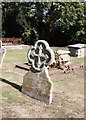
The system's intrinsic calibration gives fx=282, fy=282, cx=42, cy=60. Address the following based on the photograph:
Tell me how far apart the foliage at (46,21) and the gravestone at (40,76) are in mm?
16993

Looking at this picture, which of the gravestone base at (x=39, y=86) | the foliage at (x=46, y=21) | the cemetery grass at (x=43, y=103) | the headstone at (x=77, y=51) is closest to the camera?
the cemetery grass at (x=43, y=103)

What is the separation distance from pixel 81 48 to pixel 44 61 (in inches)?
403

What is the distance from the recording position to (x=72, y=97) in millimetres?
8086

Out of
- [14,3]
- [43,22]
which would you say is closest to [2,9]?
[14,3]

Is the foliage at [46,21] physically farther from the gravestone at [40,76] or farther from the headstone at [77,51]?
the gravestone at [40,76]

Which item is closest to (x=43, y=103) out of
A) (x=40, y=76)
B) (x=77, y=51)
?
(x=40, y=76)

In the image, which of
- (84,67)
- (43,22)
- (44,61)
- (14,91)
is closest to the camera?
(44,61)

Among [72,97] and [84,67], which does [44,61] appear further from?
[84,67]

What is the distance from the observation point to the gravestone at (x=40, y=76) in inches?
297

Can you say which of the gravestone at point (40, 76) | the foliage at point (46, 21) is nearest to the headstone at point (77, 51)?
the foliage at point (46, 21)

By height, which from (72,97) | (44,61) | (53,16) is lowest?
(72,97)

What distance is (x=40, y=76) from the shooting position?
7750 millimetres

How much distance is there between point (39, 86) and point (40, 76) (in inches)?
10.9

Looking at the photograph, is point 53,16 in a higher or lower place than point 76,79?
higher
